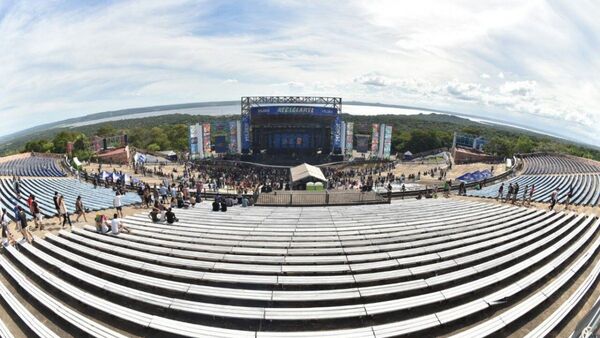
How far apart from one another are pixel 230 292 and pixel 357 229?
5649 mm

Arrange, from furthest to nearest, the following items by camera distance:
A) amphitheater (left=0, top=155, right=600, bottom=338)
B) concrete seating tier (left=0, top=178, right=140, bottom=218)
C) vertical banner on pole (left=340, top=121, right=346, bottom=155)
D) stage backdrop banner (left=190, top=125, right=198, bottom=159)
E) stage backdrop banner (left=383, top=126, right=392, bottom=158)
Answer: vertical banner on pole (left=340, top=121, right=346, bottom=155), stage backdrop banner (left=383, top=126, right=392, bottom=158), stage backdrop banner (left=190, top=125, right=198, bottom=159), concrete seating tier (left=0, top=178, right=140, bottom=218), amphitheater (left=0, top=155, right=600, bottom=338)

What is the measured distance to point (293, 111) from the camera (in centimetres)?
5669

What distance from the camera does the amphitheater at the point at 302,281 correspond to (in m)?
5.25

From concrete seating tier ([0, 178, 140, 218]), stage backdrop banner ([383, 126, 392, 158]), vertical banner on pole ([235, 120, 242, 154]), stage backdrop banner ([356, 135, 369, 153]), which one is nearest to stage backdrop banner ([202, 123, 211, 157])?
vertical banner on pole ([235, 120, 242, 154])

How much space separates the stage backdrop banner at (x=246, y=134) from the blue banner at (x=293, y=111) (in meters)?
1.86

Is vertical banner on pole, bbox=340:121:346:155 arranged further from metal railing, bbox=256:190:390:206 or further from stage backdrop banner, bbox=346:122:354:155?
metal railing, bbox=256:190:390:206

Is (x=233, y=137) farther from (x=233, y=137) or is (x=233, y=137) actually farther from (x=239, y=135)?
(x=239, y=135)

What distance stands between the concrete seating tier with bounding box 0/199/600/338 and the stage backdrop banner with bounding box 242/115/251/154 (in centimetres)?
4873

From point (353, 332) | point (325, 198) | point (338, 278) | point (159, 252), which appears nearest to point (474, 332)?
point (353, 332)

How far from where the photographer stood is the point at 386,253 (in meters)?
7.88

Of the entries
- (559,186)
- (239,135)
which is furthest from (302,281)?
(239,135)

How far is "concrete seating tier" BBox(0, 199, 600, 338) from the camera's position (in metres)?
5.26

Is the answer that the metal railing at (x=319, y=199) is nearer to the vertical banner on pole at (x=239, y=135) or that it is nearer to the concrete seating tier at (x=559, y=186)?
the concrete seating tier at (x=559, y=186)

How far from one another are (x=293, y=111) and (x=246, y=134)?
1108cm
